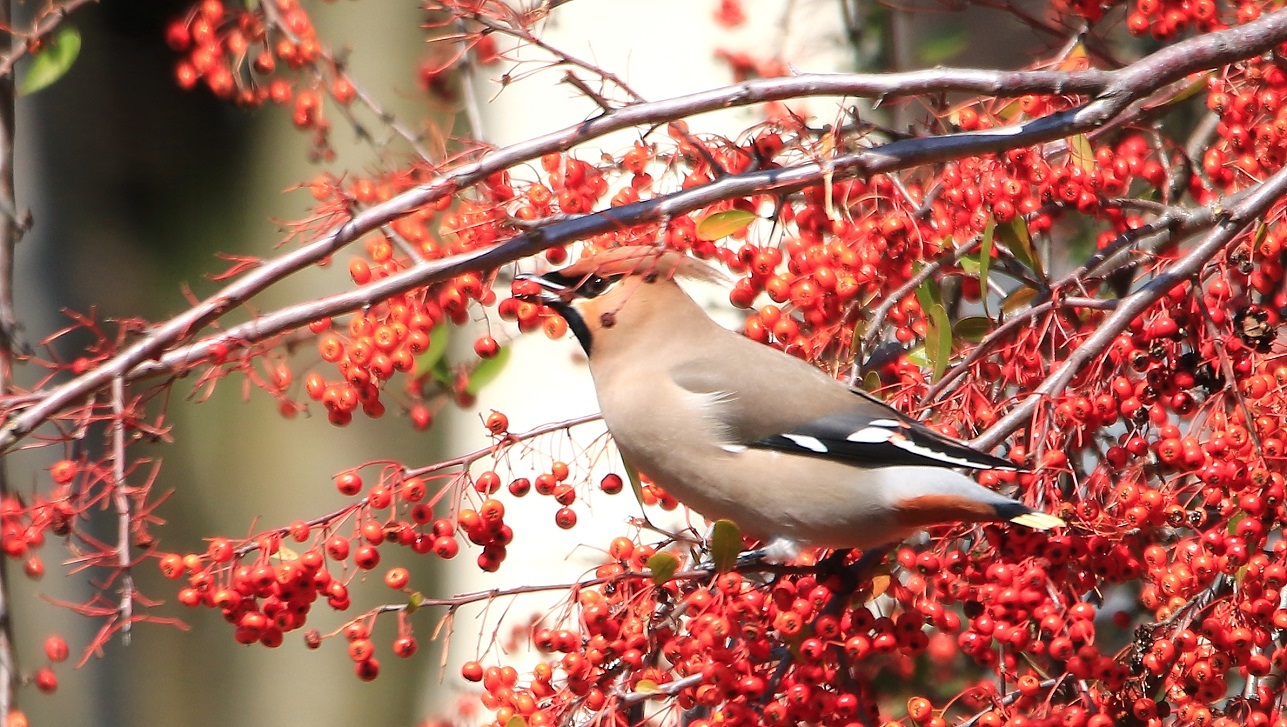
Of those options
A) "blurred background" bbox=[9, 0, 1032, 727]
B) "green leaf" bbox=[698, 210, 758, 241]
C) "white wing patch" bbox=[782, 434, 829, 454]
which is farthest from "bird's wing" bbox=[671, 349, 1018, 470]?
"blurred background" bbox=[9, 0, 1032, 727]

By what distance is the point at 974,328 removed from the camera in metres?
2.43

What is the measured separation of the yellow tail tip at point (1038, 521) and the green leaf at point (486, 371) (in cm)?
117

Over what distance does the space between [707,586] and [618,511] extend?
233 cm

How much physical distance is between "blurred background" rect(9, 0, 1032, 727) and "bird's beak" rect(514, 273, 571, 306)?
1.28m

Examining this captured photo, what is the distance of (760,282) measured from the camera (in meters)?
2.39

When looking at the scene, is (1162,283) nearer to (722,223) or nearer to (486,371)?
(722,223)

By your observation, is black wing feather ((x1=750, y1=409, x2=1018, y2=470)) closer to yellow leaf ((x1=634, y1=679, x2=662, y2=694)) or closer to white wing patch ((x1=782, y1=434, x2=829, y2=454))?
white wing patch ((x1=782, y1=434, x2=829, y2=454))

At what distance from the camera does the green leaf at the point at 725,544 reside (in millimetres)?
1905

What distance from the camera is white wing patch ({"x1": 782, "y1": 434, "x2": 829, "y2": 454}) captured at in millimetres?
2395

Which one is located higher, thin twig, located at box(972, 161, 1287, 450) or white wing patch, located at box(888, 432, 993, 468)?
thin twig, located at box(972, 161, 1287, 450)

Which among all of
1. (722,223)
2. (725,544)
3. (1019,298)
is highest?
(722,223)

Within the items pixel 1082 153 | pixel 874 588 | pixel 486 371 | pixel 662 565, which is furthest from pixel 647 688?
pixel 1082 153

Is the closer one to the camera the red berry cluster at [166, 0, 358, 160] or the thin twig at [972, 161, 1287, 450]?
the thin twig at [972, 161, 1287, 450]

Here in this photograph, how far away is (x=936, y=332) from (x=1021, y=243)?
21 cm
